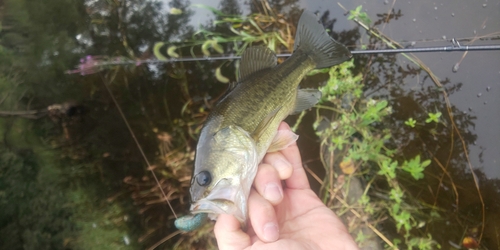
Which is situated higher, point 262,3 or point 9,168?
point 262,3

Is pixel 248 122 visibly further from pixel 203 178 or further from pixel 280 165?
pixel 203 178

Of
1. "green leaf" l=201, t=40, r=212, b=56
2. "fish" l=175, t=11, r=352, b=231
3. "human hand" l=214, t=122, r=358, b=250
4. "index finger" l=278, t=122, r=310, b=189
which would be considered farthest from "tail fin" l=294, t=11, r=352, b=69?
"green leaf" l=201, t=40, r=212, b=56

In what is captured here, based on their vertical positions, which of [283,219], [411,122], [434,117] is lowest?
[283,219]

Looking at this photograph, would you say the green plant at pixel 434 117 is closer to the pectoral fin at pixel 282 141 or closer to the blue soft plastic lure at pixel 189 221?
the pectoral fin at pixel 282 141

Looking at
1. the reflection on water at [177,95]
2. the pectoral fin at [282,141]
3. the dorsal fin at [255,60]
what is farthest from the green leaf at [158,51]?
the pectoral fin at [282,141]

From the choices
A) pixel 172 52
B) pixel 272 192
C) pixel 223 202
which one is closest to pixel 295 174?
pixel 272 192

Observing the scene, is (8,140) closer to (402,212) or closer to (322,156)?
(322,156)

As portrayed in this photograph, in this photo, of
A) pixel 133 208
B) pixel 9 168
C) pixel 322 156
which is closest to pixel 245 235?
pixel 322 156
